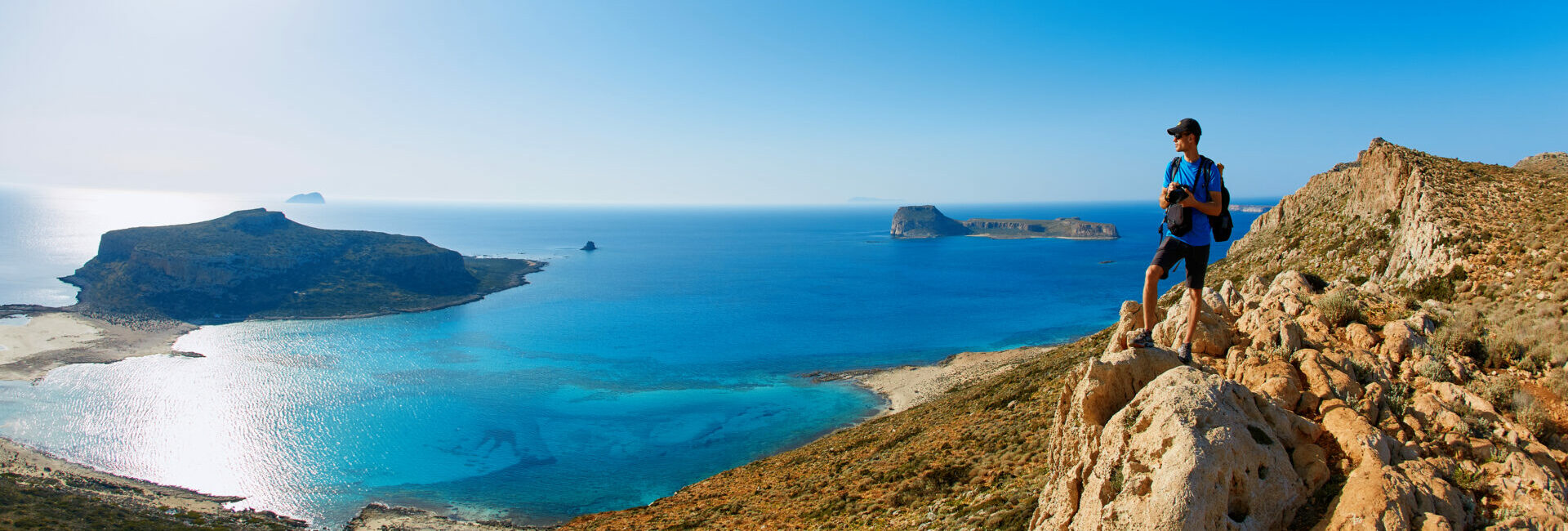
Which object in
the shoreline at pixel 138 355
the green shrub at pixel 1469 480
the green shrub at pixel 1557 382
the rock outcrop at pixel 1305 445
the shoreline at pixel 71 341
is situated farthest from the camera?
the shoreline at pixel 71 341

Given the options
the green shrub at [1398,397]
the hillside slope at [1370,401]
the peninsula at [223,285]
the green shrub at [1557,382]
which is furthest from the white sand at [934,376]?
the peninsula at [223,285]

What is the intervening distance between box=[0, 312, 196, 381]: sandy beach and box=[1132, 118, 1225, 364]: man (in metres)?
92.9

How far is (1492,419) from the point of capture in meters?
8.16

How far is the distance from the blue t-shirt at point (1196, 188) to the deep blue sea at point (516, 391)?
32837mm

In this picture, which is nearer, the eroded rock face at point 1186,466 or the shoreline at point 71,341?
the eroded rock face at point 1186,466

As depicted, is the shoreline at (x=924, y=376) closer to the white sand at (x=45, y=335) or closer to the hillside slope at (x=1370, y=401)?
the hillside slope at (x=1370, y=401)

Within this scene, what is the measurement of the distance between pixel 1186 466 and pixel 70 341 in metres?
108

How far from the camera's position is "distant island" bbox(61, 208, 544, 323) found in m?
90.4

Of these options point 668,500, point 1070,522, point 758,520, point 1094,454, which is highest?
point 1094,454

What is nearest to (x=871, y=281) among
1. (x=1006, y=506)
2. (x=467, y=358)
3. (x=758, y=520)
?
(x=467, y=358)

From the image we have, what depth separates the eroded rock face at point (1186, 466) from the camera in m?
7.60

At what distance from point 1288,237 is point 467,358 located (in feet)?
236

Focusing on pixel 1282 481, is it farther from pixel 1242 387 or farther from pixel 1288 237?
pixel 1288 237

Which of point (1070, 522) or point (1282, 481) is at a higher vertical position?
point (1282, 481)
